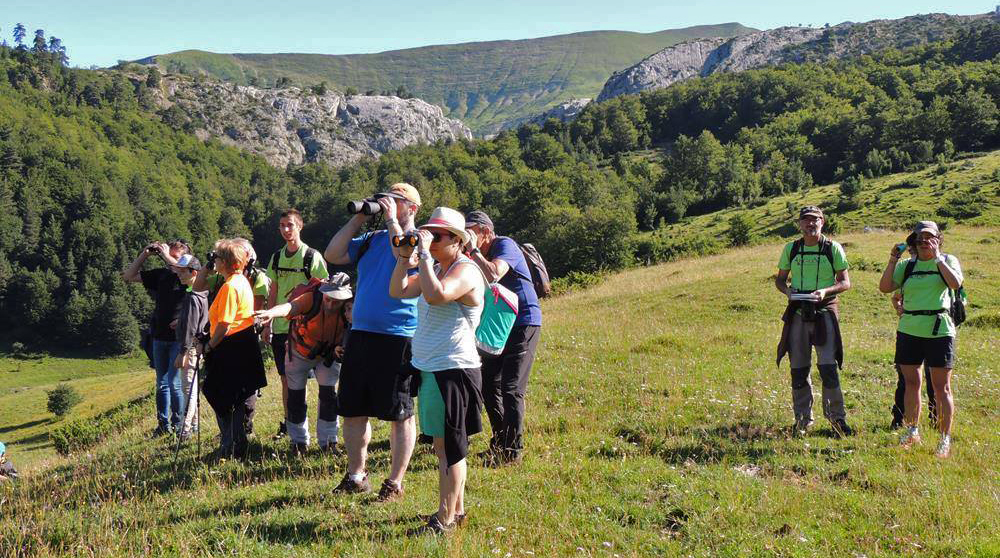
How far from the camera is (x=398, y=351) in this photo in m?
4.78

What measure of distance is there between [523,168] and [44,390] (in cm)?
8559

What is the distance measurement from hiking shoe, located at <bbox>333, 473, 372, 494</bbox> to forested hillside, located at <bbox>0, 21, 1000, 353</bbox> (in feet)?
147

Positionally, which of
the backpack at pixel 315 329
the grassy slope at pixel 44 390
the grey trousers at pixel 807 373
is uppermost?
the backpack at pixel 315 329

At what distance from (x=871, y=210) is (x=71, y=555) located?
177 feet

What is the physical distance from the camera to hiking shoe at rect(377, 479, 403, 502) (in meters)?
4.89

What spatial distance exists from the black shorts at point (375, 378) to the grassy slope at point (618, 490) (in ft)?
2.50

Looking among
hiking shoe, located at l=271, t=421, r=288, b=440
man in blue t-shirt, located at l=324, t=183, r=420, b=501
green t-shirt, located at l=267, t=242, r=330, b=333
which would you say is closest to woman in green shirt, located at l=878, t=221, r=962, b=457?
man in blue t-shirt, located at l=324, t=183, r=420, b=501

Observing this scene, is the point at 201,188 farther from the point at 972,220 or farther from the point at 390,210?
the point at 390,210

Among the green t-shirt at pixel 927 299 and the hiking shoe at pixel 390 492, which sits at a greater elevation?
the green t-shirt at pixel 927 299

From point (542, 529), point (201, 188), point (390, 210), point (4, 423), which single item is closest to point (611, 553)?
point (542, 529)

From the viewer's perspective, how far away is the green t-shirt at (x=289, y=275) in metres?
7.02

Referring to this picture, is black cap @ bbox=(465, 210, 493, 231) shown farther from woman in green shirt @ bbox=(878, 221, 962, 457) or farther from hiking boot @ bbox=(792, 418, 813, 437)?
woman in green shirt @ bbox=(878, 221, 962, 457)

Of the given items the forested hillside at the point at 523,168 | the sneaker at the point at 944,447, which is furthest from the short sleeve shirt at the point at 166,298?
the forested hillside at the point at 523,168

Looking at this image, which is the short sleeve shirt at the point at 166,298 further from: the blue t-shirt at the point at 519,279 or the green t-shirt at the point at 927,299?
the green t-shirt at the point at 927,299
